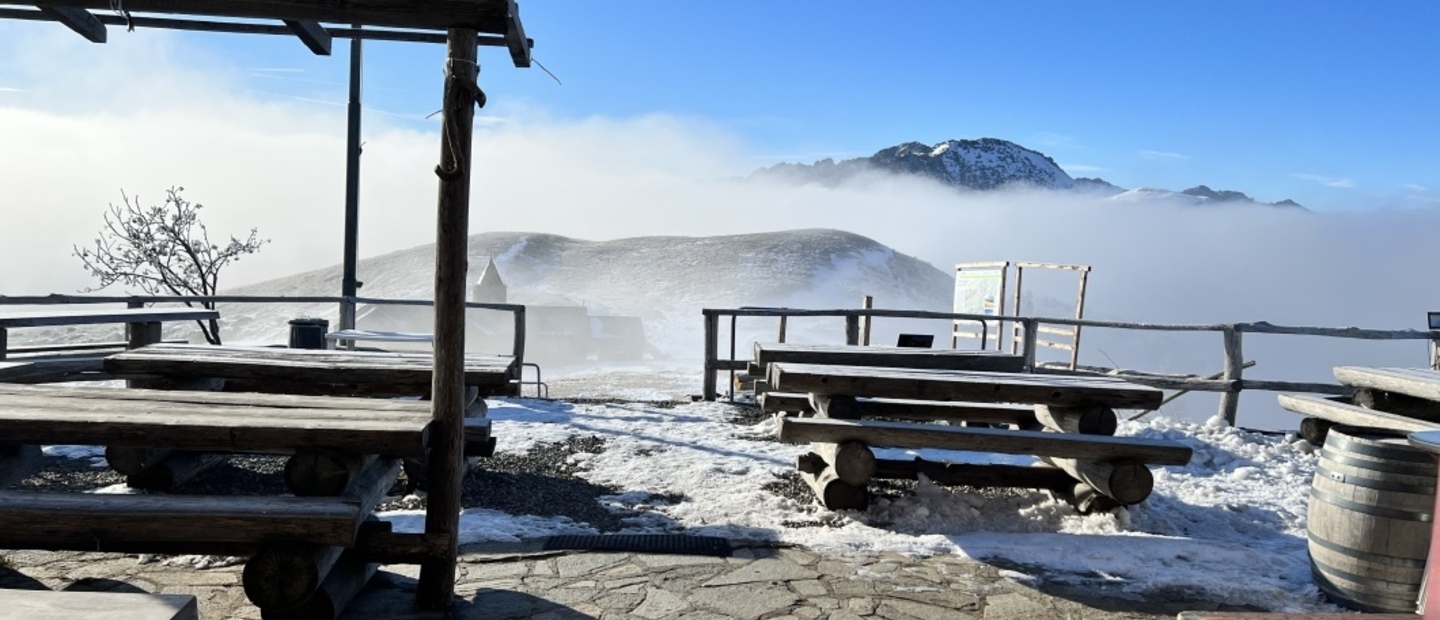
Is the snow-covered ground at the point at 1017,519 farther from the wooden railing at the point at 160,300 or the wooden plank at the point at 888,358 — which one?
the wooden railing at the point at 160,300

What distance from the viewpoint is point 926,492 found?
17.1 ft

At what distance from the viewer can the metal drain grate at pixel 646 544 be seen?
4.18 meters

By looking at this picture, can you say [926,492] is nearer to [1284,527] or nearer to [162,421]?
[1284,527]

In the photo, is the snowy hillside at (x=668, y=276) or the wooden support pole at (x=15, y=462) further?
the snowy hillside at (x=668, y=276)

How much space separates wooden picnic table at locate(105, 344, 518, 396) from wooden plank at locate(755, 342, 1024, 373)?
7.45 ft

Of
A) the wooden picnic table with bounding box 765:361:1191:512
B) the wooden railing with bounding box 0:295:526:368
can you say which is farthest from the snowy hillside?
the wooden picnic table with bounding box 765:361:1191:512

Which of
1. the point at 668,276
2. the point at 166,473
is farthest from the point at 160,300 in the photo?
the point at 668,276

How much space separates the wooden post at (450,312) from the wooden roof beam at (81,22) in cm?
223

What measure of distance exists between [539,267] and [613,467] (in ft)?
330

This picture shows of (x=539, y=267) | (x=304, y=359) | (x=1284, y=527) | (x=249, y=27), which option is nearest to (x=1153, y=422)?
(x=1284, y=527)

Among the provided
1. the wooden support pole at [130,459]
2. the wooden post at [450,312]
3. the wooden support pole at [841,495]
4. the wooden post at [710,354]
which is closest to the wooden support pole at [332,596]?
the wooden post at [450,312]

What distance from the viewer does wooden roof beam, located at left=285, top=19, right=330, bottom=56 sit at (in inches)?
165

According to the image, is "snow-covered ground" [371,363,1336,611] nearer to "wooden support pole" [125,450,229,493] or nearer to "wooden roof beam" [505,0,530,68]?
"wooden support pole" [125,450,229,493]

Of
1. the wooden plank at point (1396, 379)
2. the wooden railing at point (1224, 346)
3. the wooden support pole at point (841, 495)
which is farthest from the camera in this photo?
the wooden railing at point (1224, 346)
